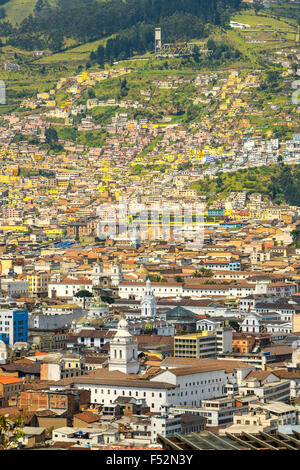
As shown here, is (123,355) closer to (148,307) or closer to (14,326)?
(14,326)

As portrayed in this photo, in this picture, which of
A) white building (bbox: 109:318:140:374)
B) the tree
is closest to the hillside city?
white building (bbox: 109:318:140:374)

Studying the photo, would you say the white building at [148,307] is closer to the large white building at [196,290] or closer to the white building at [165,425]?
the large white building at [196,290]

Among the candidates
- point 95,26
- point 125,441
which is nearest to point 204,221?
point 95,26

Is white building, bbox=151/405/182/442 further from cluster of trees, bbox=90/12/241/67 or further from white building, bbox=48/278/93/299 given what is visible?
cluster of trees, bbox=90/12/241/67

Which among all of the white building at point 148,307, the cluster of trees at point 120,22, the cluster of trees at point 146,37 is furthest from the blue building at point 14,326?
the cluster of trees at point 120,22

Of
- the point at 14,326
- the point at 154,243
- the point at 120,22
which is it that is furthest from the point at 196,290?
the point at 120,22
